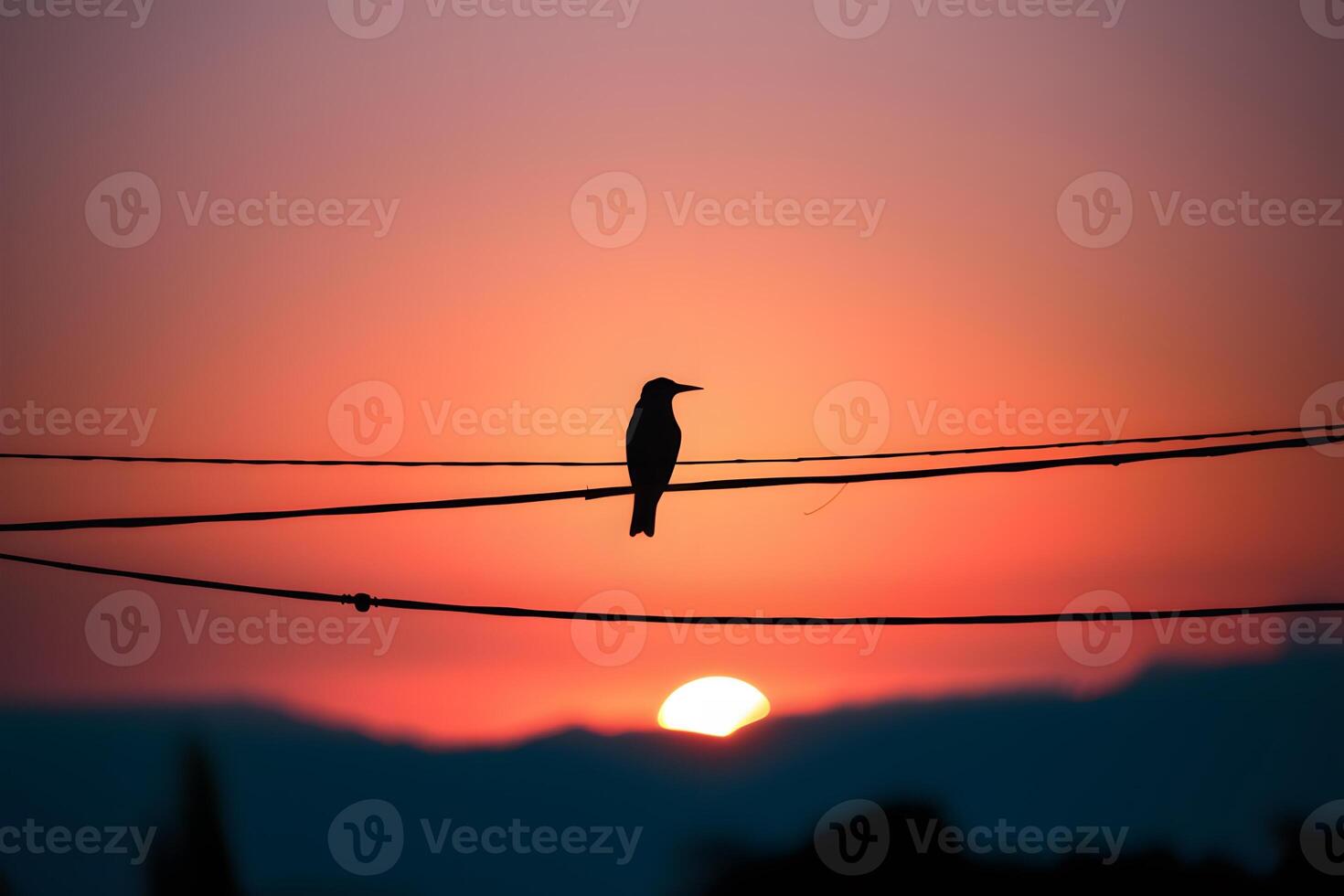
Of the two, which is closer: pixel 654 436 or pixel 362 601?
pixel 362 601

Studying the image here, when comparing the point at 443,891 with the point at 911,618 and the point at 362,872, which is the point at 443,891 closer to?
the point at 362,872


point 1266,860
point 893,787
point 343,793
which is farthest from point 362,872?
point 1266,860

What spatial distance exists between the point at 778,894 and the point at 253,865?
17085 millimetres

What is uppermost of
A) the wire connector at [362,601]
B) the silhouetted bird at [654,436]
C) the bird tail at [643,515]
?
the silhouetted bird at [654,436]

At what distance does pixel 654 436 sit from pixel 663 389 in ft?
1.21

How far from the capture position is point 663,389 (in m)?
9.41

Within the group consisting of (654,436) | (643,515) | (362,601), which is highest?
(654,436)

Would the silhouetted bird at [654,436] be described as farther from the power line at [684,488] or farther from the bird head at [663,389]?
the power line at [684,488]

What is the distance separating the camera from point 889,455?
6012 mm

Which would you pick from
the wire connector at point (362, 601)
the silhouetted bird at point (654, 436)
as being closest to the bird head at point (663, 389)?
the silhouetted bird at point (654, 436)

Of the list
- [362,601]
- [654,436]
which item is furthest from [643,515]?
[362,601]

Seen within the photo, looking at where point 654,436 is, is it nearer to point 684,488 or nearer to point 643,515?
point 643,515

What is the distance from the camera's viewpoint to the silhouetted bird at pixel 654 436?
9.19 metres

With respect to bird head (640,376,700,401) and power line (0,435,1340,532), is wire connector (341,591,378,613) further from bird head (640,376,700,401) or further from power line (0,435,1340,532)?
bird head (640,376,700,401)
